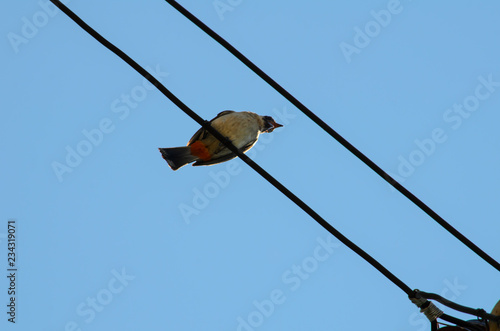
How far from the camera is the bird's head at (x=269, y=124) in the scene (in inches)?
317

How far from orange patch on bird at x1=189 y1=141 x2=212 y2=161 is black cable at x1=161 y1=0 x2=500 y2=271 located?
2.58 meters

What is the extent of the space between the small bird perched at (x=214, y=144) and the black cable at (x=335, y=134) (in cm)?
246

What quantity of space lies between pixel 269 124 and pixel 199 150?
136 cm

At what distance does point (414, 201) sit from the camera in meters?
4.10

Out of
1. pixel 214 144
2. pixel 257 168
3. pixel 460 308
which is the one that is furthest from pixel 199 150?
pixel 460 308

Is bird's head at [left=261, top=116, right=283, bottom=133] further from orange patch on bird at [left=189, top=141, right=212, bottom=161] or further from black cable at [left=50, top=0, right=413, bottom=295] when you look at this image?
black cable at [left=50, top=0, right=413, bottom=295]

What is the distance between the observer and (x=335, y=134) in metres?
4.29

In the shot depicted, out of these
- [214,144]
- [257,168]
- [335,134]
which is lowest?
[335,134]

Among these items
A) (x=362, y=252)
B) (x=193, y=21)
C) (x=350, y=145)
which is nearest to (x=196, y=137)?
(x=193, y=21)

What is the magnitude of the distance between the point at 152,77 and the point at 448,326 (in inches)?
94.9

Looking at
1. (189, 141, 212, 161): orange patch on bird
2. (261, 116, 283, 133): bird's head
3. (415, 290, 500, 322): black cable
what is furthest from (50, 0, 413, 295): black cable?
(261, 116, 283, 133): bird's head

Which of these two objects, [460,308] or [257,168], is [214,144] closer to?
[257,168]

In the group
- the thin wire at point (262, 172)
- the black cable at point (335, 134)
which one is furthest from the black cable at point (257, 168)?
the black cable at point (335, 134)

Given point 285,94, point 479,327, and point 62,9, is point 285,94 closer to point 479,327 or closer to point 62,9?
point 62,9
